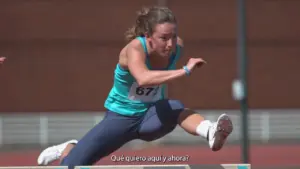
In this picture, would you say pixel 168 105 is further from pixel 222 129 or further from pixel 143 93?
pixel 222 129

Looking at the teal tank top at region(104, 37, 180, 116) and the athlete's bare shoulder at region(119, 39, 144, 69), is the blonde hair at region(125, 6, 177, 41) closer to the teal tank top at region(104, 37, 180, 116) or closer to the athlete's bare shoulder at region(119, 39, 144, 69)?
the athlete's bare shoulder at region(119, 39, 144, 69)

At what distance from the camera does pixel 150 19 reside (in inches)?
188

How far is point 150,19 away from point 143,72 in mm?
483

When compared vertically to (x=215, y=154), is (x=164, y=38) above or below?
above

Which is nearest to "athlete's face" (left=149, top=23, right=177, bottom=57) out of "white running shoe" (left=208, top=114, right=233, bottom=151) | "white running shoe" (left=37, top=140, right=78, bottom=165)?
"white running shoe" (left=208, top=114, right=233, bottom=151)

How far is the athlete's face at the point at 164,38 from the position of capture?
4.63m

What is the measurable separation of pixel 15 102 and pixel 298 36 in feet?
25.2

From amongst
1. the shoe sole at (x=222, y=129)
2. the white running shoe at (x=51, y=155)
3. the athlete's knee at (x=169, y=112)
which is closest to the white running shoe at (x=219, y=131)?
the shoe sole at (x=222, y=129)

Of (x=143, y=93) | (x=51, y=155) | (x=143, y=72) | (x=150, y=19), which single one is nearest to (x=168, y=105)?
(x=143, y=93)

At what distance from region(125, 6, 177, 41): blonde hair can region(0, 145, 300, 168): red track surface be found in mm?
7121

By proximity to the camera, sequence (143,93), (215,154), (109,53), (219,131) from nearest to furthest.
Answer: (219,131)
(143,93)
(215,154)
(109,53)

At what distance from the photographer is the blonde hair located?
15.4ft

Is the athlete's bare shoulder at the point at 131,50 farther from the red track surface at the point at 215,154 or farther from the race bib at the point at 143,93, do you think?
the red track surface at the point at 215,154

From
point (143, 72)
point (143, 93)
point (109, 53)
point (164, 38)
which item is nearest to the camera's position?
point (143, 72)
